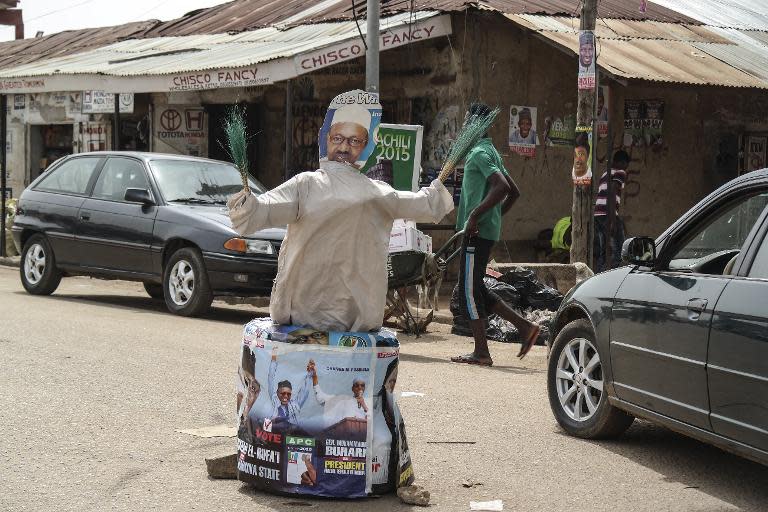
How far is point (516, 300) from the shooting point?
39.9ft

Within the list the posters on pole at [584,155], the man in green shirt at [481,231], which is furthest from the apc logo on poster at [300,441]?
the posters on pole at [584,155]

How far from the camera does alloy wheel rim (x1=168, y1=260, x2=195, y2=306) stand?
12641 mm

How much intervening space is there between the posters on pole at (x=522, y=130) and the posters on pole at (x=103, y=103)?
8.18 m

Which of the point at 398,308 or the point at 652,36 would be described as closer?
the point at 398,308

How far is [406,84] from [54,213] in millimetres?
5599

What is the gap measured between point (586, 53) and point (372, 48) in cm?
289

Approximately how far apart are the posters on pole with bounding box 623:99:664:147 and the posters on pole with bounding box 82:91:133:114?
9044 millimetres

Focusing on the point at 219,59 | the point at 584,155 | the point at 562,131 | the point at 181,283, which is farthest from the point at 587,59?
the point at 219,59

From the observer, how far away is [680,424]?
594 cm

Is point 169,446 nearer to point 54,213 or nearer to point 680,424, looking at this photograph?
point 680,424

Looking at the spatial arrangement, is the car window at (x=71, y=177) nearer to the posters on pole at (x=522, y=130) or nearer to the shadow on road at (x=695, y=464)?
the posters on pole at (x=522, y=130)

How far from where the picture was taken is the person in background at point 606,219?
15391 mm

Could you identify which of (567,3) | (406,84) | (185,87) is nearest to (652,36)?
(567,3)

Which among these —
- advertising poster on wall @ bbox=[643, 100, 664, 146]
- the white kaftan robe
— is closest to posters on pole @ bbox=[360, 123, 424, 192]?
advertising poster on wall @ bbox=[643, 100, 664, 146]
